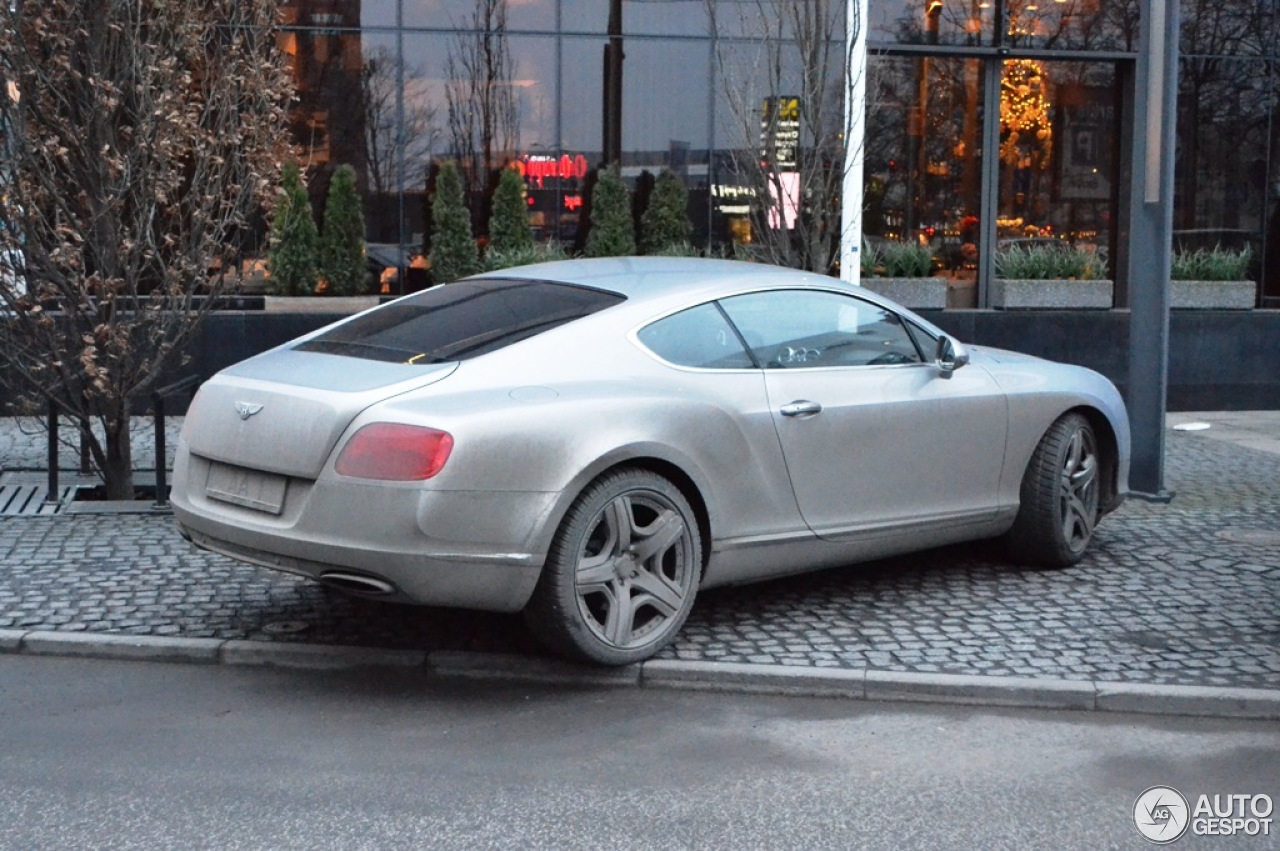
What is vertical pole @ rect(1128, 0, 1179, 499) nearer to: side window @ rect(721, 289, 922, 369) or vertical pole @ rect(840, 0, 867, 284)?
vertical pole @ rect(840, 0, 867, 284)

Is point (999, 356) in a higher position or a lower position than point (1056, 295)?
lower

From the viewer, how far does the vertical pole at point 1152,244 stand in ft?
32.4

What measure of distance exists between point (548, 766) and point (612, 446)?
1.30 meters

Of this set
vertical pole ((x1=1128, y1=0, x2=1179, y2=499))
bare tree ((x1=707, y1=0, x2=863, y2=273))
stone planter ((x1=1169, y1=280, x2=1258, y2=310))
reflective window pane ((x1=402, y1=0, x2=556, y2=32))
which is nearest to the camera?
vertical pole ((x1=1128, y1=0, x2=1179, y2=499))

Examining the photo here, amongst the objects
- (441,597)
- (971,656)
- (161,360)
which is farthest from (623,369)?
(161,360)

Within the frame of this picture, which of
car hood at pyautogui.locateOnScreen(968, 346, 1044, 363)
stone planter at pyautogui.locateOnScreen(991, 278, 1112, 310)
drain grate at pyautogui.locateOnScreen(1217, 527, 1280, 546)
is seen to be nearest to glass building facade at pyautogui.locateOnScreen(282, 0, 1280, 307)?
stone planter at pyautogui.locateOnScreen(991, 278, 1112, 310)

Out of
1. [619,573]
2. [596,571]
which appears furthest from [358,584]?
[619,573]

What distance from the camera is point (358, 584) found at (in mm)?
5602

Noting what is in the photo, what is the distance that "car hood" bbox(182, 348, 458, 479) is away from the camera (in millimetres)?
5609

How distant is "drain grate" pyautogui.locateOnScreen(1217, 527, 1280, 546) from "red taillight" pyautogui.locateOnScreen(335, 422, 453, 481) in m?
5.00

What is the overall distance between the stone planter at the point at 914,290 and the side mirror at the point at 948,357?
8.37m

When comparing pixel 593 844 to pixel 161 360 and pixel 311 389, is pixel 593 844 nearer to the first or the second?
pixel 311 389

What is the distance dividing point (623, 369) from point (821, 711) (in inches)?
59.3

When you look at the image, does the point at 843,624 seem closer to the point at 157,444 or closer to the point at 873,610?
the point at 873,610
